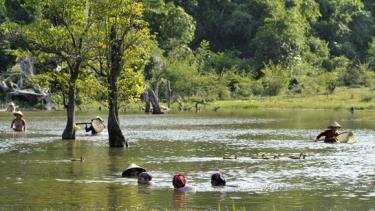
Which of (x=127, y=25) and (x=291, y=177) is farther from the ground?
(x=127, y=25)

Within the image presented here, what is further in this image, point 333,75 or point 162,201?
point 333,75

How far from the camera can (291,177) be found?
3166 centimetres

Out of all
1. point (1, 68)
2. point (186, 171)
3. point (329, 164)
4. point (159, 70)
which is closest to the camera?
point (186, 171)

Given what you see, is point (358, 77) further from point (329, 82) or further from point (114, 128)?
point (114, 128)

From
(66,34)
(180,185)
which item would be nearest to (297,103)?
(66,34)

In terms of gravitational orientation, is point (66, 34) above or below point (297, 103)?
above

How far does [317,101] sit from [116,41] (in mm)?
58345

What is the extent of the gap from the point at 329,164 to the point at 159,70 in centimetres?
6612

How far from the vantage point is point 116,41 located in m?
44.5

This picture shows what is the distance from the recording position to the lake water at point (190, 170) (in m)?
25.7

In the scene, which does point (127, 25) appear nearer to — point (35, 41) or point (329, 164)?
point (35, 41)

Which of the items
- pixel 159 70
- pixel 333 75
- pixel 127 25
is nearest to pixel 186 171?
pixel 127 25

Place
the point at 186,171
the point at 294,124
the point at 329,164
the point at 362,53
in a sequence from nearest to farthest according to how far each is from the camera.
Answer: the point at 186,171, the point at 329,164, the point at 294,124, the point at 362,53

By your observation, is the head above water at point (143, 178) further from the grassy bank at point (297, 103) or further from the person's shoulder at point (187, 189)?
Answer: the grassy bank at point (297, 103)
